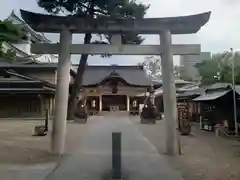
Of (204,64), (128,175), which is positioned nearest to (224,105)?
(128,175)

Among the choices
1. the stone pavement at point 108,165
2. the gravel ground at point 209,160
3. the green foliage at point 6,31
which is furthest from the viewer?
the green foliage at point 6,31

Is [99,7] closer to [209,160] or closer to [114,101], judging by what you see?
[209,160]

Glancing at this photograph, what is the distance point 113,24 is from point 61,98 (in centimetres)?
299

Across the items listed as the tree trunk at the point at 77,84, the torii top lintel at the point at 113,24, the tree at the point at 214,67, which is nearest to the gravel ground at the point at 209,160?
the torii top lintel at the point at 113,24

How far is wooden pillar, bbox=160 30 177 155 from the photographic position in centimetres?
1172

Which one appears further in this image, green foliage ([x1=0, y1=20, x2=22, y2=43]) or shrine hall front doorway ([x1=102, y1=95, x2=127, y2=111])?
shrine hall front doorway ([x1=102, y1=95, x2=127, y2=111])

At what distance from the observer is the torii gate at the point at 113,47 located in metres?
11.6

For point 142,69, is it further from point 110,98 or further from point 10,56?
point 10,56

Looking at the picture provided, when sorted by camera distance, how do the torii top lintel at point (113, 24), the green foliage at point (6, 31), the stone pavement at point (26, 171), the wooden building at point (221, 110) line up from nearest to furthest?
the stone pavement at point (26, 171) → the torii top lintel at point (113, 24) → the green foliage at point (6, 31) → the wooden building at point (221, 110)

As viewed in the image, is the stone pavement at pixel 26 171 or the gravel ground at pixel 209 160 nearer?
the stone pavement at pixel 26 171

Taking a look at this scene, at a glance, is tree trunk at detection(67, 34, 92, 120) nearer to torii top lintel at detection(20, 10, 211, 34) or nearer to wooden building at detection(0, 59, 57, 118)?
wooden building at detection(0, 59, 57, 118)

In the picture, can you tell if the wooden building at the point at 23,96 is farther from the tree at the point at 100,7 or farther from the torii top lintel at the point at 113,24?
the torii top lintel at the point at 113,24

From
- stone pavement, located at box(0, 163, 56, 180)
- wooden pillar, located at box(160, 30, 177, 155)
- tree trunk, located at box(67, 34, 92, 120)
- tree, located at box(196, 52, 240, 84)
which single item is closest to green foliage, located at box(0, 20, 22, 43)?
stone pavement, located at box(0, 163, 56, 180)

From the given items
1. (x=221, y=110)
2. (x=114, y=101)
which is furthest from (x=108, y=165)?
(x=114, y=101)
